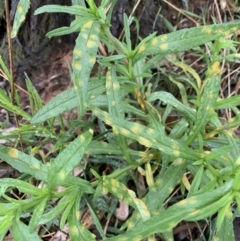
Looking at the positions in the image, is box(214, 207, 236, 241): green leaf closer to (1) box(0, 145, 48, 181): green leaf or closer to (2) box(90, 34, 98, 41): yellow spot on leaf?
(1) box(0, 145, 48, 181): green leaf

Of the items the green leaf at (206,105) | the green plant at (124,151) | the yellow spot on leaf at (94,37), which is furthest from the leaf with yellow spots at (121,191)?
the yellow spot on leaf at (94,37)

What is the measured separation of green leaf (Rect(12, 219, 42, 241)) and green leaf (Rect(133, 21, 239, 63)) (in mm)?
618

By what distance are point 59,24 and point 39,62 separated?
0.82 feet

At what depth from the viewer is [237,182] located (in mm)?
1219

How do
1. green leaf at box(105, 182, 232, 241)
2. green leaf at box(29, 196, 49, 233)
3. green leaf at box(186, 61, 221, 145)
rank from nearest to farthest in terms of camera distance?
green leaf at box(105, 182, 232, 241) < green leaf at box(29, 196, 49, 233) < green leaf at box(186, 61, 221, 145)

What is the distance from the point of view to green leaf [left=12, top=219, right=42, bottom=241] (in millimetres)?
1283

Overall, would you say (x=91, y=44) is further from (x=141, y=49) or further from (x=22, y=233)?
(x=22, y=233)

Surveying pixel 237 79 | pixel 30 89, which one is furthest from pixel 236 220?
pixel 30 89

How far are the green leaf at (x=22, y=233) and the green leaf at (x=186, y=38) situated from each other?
0.62 metres

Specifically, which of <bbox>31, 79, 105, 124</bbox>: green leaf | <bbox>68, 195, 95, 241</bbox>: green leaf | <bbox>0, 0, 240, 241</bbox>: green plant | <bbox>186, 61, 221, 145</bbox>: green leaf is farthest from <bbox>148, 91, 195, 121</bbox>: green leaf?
<bbox>68, 195, 95, 241</bbox>: green leaf

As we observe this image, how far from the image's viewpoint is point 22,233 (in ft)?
4.23

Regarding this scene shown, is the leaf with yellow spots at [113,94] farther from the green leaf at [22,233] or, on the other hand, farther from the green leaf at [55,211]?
the green leaf at [22,233]

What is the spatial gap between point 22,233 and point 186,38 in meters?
0.72

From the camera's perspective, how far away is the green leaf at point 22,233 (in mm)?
1283
